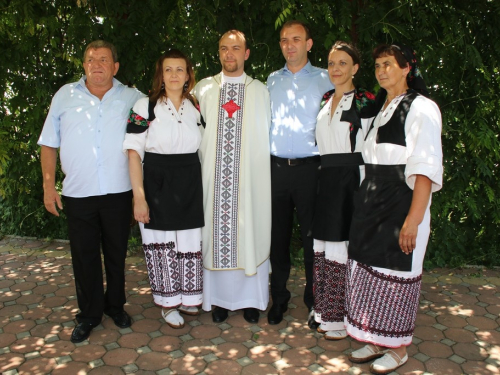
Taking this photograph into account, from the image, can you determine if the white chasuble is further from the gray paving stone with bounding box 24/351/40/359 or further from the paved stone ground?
the gray paving stone with bounding box 24/351/40/359

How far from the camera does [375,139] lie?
308cm

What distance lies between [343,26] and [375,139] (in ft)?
5.23

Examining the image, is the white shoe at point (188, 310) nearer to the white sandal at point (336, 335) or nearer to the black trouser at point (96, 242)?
the black trouser at point (96, 242)

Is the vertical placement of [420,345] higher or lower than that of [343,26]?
lower

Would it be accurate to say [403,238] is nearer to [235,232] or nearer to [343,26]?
[235,232]

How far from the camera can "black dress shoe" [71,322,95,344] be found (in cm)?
363

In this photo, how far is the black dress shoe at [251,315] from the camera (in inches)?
155

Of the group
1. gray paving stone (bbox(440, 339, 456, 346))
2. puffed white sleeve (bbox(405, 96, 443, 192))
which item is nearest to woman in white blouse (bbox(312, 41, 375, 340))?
puffed white sleeve (bbox(405, 96, 443, 192))

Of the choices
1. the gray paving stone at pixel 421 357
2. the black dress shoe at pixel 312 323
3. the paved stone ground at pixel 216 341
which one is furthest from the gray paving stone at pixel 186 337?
the gray paving stone at pixel 421 357

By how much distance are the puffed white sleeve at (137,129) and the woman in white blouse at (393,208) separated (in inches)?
58.7

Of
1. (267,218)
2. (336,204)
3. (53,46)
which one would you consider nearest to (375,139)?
(336,204)

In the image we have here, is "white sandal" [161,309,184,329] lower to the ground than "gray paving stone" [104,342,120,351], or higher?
higher

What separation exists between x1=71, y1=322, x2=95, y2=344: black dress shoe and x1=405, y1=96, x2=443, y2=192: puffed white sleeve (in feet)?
8.13

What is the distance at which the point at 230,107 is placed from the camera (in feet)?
12.2
